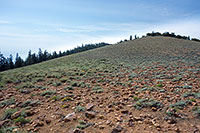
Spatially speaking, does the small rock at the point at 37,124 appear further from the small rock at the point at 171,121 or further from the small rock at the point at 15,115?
the small rock at the point at 171,121

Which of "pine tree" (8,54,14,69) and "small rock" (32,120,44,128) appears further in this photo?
"pine tree" (8,54,14,69)

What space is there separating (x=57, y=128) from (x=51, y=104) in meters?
1.87

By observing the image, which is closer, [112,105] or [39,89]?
[112,105]

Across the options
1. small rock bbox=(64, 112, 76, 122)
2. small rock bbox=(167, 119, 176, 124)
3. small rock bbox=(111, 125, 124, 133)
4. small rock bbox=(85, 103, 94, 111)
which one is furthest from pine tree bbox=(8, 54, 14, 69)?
small rock bbox=(167, 119, 176, 124)

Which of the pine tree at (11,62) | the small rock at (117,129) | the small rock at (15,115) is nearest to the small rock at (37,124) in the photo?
the small rock at (15,115)

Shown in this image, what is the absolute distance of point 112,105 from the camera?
4.74m

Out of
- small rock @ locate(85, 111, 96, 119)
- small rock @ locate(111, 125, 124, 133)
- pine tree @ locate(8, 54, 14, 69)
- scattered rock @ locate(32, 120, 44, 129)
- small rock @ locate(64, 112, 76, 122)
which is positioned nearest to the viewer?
small rock @ locate(111, 125, 124, 133)

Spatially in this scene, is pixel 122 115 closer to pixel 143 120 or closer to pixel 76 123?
pixel 143 120

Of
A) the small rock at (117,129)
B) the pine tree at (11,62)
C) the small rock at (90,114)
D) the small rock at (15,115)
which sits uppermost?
the pine tree at (11,62)

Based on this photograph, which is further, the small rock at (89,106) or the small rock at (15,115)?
the small rock at (89,106)

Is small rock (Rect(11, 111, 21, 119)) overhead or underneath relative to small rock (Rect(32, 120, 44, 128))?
overhead

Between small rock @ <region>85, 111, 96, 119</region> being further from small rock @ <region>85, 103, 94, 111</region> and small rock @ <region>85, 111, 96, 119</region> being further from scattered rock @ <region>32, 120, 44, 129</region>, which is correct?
scattered rock @ <region>32, 120, 44, 129</region>

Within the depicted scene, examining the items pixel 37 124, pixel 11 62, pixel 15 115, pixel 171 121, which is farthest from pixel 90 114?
pixel 11 62

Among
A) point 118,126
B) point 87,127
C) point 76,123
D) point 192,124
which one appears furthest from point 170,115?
point 76,123
